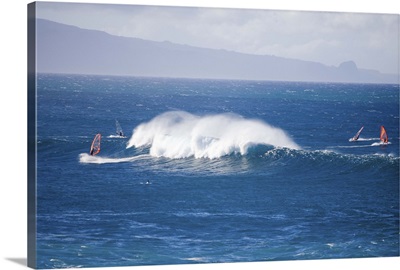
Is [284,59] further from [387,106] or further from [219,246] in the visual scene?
[219,246]

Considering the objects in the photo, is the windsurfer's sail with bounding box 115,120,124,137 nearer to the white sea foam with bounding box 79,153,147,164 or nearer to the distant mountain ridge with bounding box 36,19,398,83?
the white sea foam with bounding box 79,153,147,164

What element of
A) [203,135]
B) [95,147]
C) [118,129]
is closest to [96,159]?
[95,147]

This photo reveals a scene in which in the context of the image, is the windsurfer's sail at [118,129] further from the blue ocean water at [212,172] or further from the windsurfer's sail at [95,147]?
the windsurfer's sail at [95,147]

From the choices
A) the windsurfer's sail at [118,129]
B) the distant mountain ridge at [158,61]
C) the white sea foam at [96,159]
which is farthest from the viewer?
the windsurfer's sail at [118,129]

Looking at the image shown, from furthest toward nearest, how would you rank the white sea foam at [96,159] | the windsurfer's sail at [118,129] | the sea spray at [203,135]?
the sea spray at [203,135] → the windsurfer's sail at [118,129] → the white sea foam at [96,159]

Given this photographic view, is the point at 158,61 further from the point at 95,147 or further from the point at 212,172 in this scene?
the point at 212,172

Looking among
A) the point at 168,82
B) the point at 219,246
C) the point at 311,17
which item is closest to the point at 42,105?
the point at 168,82

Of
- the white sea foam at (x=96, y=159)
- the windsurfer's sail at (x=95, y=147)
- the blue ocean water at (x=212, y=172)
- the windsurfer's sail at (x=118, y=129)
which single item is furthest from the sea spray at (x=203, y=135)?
the windsurfer's sail at (x=95, y=147)
